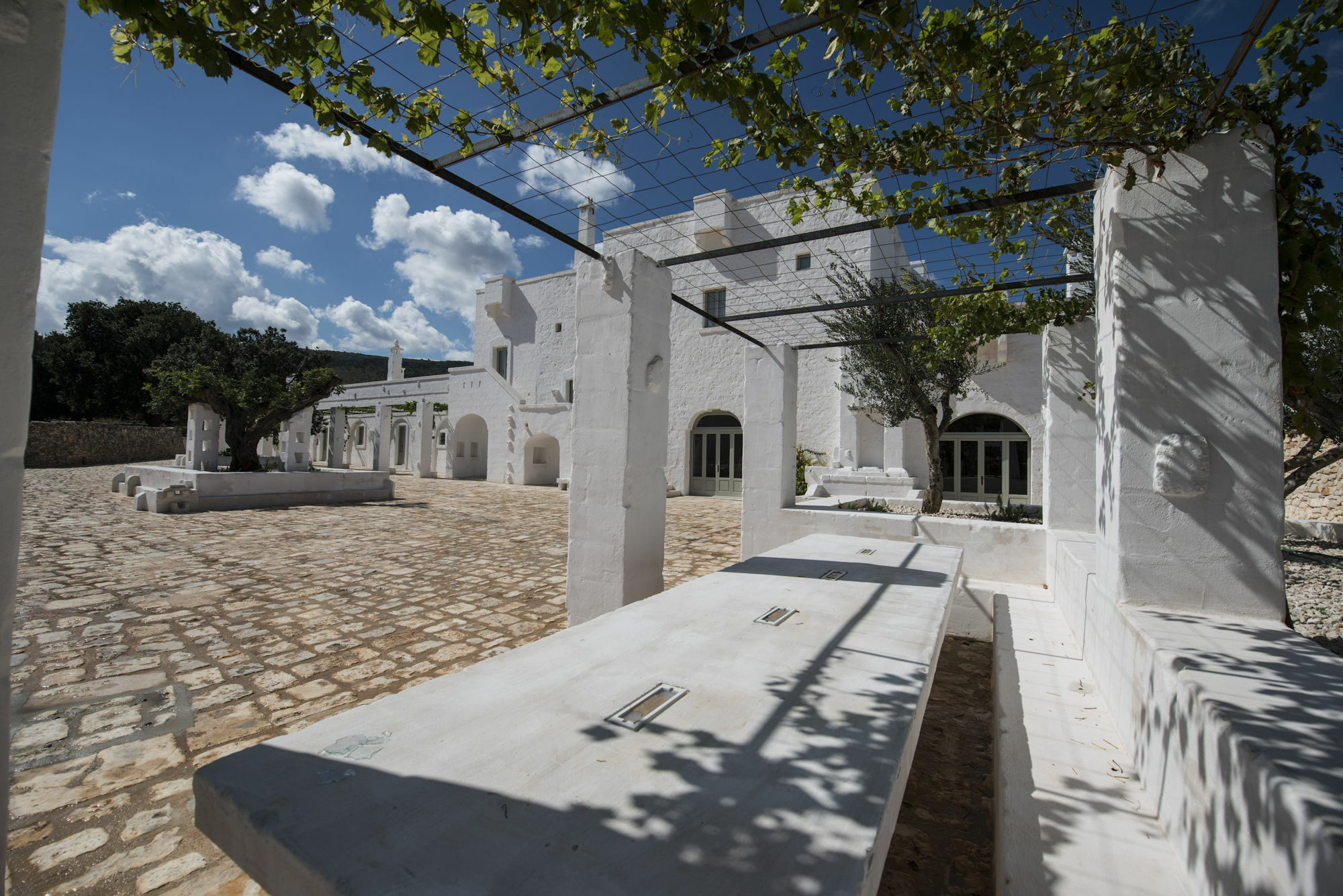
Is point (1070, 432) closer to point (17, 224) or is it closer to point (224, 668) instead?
point (17, 224)

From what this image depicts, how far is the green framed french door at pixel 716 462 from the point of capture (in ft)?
61.7

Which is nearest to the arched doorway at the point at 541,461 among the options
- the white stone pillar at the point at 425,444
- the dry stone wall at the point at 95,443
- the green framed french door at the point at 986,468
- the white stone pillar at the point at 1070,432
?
the white stone pillar at the point at 425,444

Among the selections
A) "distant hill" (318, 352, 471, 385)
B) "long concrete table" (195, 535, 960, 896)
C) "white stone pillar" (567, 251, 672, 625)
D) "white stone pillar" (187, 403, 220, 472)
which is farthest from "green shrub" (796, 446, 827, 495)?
"distant hill" (318, 352, 471, 385)

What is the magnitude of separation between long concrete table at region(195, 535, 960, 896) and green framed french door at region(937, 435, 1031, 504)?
47.1 ft

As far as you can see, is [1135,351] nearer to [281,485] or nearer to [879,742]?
[879,742]

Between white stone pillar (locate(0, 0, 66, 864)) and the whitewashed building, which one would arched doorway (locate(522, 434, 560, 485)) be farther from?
white stone pillar (locate(0, 0, 66, 864))

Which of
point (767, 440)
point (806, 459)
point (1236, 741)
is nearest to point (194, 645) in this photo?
point (767, 440)

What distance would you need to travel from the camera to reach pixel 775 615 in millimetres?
3074

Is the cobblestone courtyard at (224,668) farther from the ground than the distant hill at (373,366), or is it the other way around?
the distant hill at (373,366)

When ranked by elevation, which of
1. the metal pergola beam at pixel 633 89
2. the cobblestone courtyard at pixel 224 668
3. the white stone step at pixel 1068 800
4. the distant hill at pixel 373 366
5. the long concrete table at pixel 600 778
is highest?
the distant hill at pixel 373 366

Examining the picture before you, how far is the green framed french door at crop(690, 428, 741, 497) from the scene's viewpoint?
18812mm

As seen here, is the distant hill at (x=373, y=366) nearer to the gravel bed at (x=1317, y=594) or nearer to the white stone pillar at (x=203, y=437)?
the white stone pillar at (x=203, y=437)

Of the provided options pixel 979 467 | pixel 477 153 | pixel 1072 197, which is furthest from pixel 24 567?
pixel 979 467

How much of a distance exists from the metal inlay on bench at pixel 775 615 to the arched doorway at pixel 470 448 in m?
21.5
